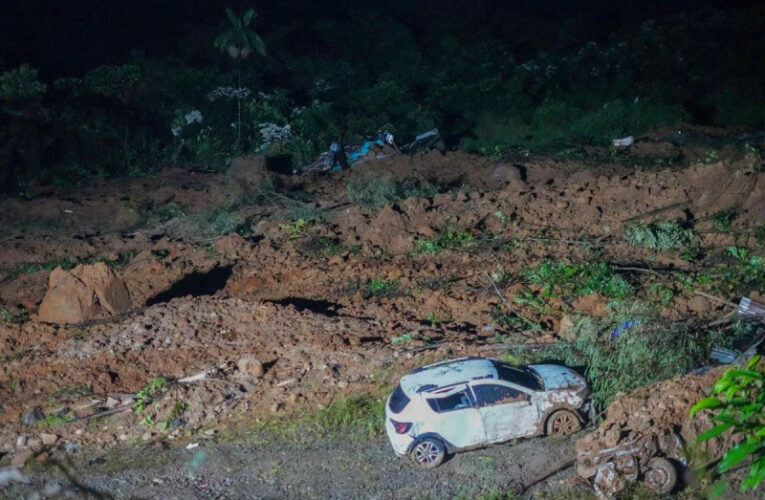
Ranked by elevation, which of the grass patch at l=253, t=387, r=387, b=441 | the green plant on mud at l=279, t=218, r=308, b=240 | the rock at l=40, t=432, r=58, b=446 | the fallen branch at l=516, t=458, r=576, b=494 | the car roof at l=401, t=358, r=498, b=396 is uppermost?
the car roof at l=401, t=358, r=498, b=396

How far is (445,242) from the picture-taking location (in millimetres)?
14914

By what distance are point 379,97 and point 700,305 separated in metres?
18.7

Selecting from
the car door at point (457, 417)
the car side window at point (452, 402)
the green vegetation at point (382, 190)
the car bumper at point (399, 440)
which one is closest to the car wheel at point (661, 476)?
the car door at point (457, 417)

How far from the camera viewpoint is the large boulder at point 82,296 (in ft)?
42.4

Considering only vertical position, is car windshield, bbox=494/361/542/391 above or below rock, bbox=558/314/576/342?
above

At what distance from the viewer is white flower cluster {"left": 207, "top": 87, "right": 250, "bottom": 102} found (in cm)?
2780

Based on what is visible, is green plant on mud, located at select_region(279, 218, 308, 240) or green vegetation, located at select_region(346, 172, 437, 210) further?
green vegetation, located at select_region(346, 172, 437, 210)

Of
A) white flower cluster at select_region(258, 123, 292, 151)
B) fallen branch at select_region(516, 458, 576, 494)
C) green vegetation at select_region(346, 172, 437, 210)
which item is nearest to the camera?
fallen branch at select_region(516, 458, 576, 494)

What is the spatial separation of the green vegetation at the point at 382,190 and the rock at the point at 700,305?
763cm

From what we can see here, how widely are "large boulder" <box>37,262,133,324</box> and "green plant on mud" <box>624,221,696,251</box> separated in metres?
9.58

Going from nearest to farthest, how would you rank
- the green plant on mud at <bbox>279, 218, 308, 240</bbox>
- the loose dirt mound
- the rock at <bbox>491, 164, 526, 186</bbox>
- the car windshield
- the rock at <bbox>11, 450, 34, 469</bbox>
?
the loose dirt mound, the car windshield, the rock at <bbox>11, 450, 34, 469</bbox>, the green plant on mud at <bbox>279, 218, 308, 240</bbox>, the rock at <bbox>491, 164, 526, 186</bbox>

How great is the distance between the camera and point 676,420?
7785 mm

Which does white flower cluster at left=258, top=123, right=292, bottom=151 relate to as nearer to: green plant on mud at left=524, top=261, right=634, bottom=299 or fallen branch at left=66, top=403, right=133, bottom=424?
green plant on mud at left=524, top=261, right=634, bottom=299

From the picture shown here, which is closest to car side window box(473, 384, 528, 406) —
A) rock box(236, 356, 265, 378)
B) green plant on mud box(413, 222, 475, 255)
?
rock box(236, 356, 265, 378)
